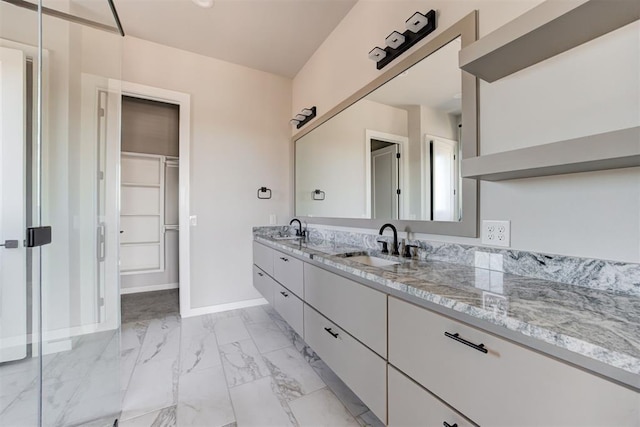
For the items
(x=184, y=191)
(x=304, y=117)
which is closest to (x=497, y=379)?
(x=304, y=117)

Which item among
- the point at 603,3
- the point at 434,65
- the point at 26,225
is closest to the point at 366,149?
the point at 434,65

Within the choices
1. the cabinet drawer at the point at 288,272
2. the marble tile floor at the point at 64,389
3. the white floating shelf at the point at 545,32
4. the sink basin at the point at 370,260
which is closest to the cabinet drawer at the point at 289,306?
the cabinet drawer at the point at 288,272

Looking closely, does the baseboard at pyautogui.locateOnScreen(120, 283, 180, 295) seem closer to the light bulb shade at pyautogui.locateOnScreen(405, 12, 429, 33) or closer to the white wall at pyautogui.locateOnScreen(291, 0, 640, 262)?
the white wall at pyautogui.locateOnScreen(291, 0, 640, 262)

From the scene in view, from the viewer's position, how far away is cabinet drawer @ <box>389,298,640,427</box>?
560mm

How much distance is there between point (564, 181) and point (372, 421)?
1448 millimetres

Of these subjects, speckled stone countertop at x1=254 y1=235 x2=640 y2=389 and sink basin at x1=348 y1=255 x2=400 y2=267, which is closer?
speckled stone countertop at x1=254 y1=235 x2=640 y2=389

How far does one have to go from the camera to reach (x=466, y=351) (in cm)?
81

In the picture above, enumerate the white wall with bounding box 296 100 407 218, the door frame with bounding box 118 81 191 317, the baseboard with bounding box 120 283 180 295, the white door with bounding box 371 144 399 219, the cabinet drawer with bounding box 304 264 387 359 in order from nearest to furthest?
1. the cabinet drawer with bounding box 304 264 387 359
2. the white door with bounding box 371 144 399 219
3. the white wall with bounding box 296 100 407 218
4. the door frame with bounding box 118 81 191 317
5. the baseboard with bounding box 120 283 180 295

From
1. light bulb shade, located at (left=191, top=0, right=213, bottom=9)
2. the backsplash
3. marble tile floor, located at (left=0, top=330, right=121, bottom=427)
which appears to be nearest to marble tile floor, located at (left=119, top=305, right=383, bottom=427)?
marble tile floor, located at (left=0, top=330, right=121, bottom=427)

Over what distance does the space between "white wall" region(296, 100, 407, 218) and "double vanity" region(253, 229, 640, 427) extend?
2.89ft

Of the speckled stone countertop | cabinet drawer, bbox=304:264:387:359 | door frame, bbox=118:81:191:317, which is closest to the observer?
the speckled stone countertop

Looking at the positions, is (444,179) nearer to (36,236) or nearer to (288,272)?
(288,272)

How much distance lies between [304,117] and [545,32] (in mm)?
2324

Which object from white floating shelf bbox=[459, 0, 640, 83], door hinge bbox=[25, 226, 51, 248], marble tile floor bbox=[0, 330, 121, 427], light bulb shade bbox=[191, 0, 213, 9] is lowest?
marble tile floor bbox=[0, 330, 121, 427]
